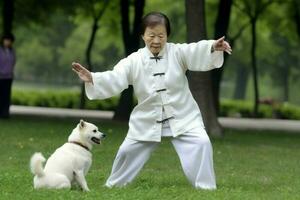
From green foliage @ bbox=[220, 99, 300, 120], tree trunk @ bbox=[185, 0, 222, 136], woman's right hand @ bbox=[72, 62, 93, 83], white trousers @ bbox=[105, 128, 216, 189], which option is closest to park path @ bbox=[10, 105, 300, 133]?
green foliage @ bbox=[220, 99, 300, 120]

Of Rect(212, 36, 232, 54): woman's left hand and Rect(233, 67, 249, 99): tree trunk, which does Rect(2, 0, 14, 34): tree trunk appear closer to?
Rect(212, 36, 232, 54): woman's left hand

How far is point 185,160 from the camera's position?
700 cm

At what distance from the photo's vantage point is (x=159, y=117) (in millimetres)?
6949

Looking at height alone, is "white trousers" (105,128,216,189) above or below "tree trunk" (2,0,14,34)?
below

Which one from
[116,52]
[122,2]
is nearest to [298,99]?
[116,52]

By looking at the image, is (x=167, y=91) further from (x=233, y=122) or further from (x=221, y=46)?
(x=233, y=122)

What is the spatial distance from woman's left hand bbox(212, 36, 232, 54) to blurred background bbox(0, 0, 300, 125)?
6.85 metres

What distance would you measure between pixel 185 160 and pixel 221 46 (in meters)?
1.25

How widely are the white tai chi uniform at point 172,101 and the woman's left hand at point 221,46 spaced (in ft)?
0.21

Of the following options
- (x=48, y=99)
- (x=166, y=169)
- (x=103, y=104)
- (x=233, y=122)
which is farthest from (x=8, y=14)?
(x=48, y=99)

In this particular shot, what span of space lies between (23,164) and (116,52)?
41.4 meters

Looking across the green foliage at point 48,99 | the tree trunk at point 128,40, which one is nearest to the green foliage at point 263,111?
the green foliage at point 48,99

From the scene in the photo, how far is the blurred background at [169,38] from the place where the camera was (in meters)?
19.1

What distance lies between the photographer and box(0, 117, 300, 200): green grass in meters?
6.59
